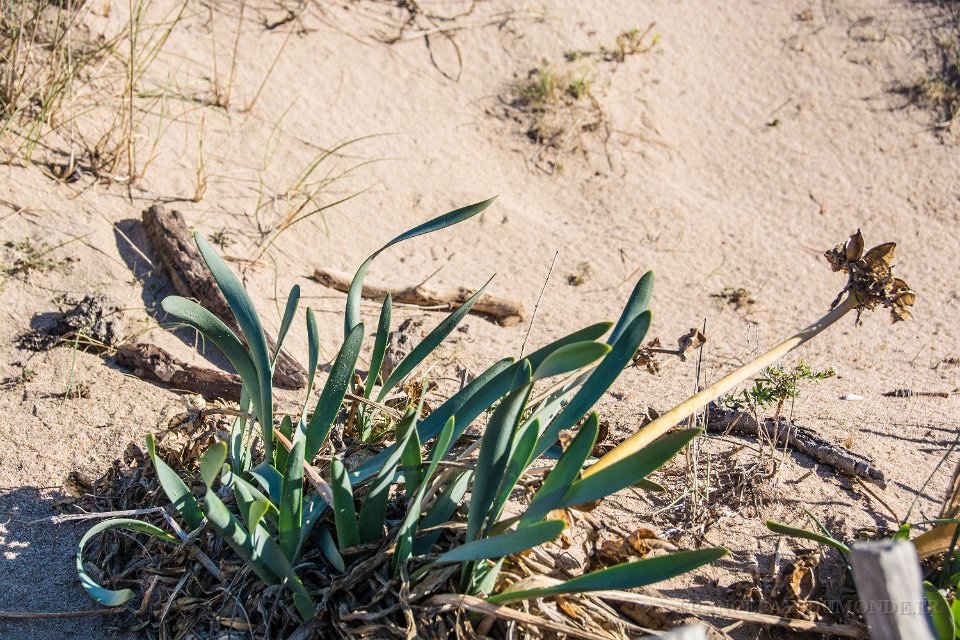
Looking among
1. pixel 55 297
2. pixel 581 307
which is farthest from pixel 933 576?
A: pixel 55 297

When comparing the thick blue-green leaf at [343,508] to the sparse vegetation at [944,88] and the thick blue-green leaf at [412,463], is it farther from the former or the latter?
the sparse vegetation at [944,88]

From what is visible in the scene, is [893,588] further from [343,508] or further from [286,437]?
[286,437]

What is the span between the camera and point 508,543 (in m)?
1.49

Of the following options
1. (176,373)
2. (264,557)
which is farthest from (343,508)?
(176,373)

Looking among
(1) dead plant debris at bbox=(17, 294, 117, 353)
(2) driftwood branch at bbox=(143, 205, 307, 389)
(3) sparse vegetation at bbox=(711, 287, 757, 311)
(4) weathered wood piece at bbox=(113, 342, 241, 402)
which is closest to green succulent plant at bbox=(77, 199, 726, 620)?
(4) weathered wood piece at bbox=(113, 342, 241, 402)

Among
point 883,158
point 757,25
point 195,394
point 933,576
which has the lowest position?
point 195,394

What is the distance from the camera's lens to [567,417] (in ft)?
5.60

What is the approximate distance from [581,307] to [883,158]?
2.95m

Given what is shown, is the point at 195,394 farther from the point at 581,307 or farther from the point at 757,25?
the point at 757,25

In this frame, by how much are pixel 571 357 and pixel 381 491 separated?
538mm

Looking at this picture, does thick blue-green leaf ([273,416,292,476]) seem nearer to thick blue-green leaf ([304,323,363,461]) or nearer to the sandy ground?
thick blue-green leaf ([304,323,363,461])

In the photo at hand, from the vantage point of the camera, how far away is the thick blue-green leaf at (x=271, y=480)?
176 centimetres

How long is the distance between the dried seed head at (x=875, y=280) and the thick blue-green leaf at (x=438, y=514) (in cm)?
97

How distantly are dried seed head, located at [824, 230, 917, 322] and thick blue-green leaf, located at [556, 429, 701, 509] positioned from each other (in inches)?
23.8
